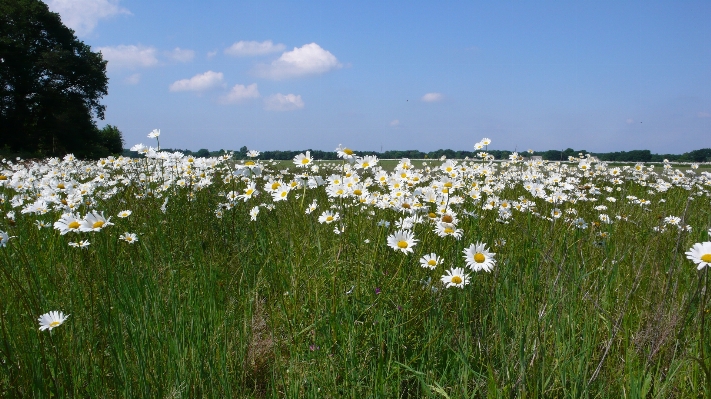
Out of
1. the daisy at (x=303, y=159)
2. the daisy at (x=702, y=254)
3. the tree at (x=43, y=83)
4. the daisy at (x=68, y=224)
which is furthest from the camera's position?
→ the tree at (x=43, y=83)

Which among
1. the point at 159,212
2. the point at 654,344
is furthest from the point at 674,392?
the point at 159,212

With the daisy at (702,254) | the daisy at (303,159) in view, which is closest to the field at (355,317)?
the daisy at (702,254)

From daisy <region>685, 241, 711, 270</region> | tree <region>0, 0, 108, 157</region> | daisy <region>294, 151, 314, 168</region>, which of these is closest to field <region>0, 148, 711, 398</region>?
daisy <region>685, 241, 711, 270</region>

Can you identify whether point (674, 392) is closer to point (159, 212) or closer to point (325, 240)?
point (325, 240)

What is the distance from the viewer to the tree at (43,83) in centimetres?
2442

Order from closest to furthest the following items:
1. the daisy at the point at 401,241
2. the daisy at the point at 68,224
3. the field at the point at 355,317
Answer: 1. the field at the point at 355,317
2. the daisy at the point at 68,224
3. the daisy at the point at 401,241

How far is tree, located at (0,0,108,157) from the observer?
961 inches

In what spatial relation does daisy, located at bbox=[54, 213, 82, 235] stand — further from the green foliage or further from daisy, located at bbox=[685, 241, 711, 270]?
the green foliage

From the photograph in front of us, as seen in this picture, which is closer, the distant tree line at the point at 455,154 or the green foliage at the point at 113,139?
the distant tree line at the point at 455,154

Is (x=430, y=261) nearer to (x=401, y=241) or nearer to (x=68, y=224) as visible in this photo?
(x=401, y=241)

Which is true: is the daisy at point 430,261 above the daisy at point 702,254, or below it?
below

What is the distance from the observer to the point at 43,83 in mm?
25969

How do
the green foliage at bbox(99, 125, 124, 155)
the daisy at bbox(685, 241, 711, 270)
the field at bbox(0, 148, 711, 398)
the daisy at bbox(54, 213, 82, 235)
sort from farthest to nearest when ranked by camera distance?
the green foliage at bbox(99, 125, 124, 155)
the daisy at bbox(54, 213, 82, 235)
the field at bbox(0, 148, 711, 398)
the daisy at bbox(685, 241, 711, 270)

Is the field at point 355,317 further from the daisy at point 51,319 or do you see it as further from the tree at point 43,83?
the tree at point 43,83
